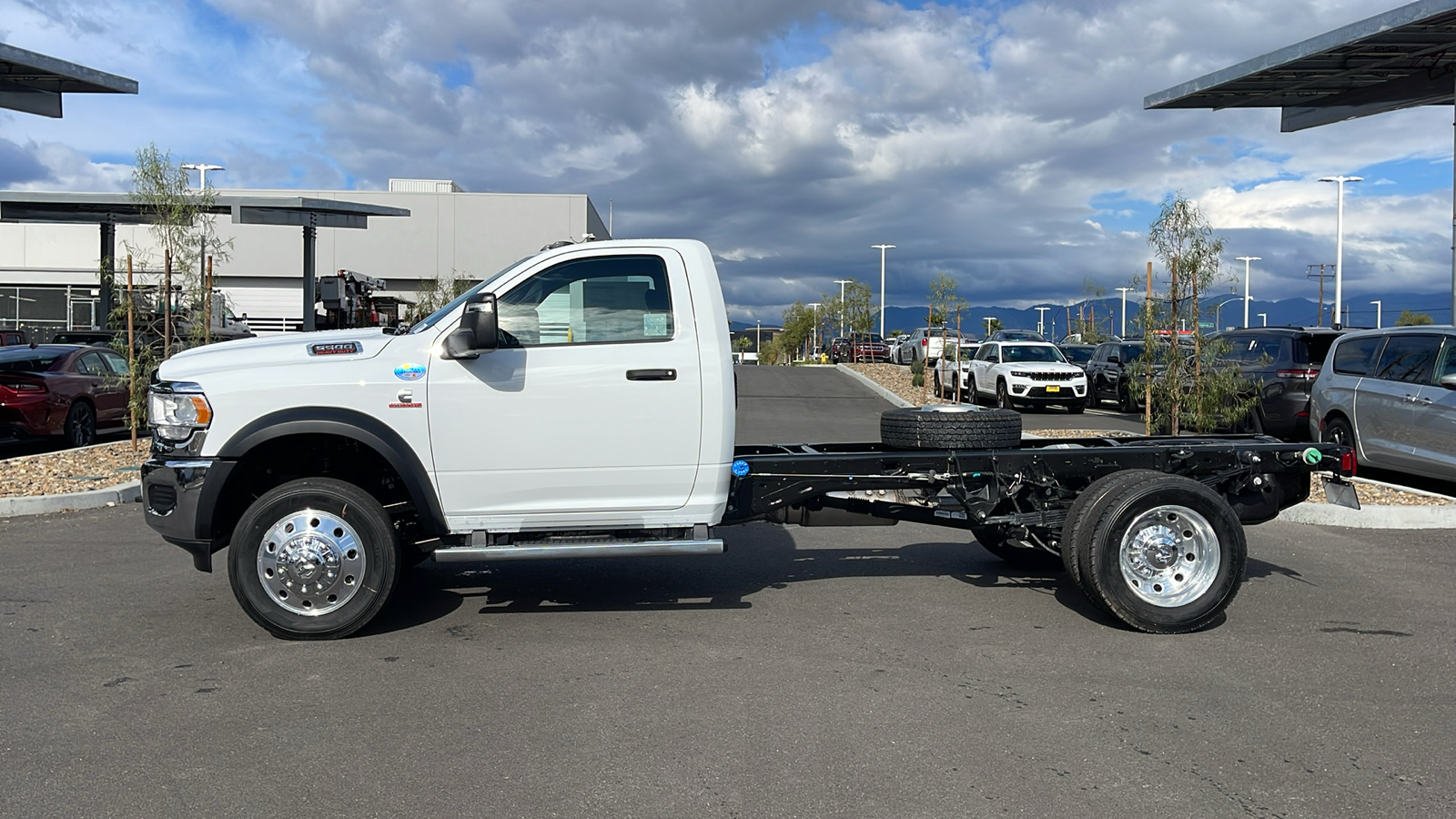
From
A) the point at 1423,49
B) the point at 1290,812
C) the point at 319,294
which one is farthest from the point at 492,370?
the point at 319,294

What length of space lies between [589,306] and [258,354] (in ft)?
5.89

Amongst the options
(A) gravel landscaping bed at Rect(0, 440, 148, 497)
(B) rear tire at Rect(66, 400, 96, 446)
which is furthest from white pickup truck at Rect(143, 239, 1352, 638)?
(B) rear tire at Rect(66, 400, 96, 446)

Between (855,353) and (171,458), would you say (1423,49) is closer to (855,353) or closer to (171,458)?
(171,458)

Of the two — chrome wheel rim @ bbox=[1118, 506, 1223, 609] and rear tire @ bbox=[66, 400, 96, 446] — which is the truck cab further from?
rear tire @ bbox=[66, 400, 96, 446]

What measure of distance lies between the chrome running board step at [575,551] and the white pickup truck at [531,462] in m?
0.01

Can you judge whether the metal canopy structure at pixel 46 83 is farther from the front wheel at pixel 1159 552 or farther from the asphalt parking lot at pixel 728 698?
the front wheel at pixel 1159 552

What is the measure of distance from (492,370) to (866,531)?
451 cm

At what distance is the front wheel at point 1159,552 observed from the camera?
6223 mm

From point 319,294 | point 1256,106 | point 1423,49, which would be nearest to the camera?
point 1423,49

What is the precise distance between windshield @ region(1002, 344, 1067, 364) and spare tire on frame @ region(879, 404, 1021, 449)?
58.5ft

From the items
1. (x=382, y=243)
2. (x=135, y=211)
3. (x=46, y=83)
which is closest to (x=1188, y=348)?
(x=46, y=83)

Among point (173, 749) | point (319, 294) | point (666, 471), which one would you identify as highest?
point (319, 294)

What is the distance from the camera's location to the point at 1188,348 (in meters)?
14.0

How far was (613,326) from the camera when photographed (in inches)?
247
